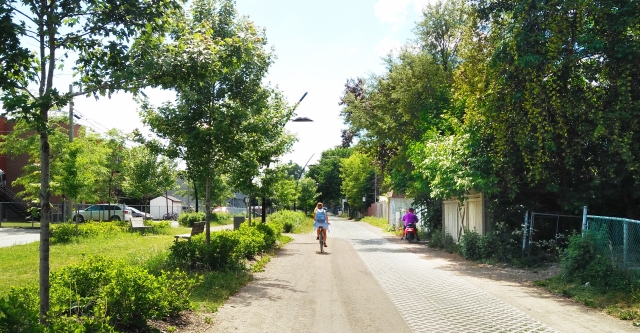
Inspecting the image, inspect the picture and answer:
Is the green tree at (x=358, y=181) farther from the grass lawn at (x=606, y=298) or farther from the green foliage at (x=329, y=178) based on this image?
the grass lawn at (x=606, y=298)

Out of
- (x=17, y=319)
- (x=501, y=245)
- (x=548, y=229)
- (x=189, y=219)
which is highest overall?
(x=17, y=319)

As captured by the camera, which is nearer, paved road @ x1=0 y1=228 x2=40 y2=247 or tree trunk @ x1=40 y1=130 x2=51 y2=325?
tree trunk @ x1=40 y1=130 x2=51 y2=325

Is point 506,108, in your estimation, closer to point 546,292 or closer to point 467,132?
point 467,132

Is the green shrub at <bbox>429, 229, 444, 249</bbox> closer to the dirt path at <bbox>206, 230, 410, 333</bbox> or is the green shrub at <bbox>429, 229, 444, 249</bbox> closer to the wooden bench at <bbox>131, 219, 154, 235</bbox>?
the dirt path at <bbox>206, 230, 410, 333</bbox>

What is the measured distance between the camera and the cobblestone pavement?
7.48 metres

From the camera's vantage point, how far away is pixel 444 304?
910 cm

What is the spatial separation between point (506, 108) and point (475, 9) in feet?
10.9

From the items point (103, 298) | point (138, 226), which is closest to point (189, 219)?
Result: point (138, 226)

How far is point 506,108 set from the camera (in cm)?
1358

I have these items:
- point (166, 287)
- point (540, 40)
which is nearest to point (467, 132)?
point (540, 40)

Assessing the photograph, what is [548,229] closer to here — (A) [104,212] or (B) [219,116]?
(B) [219,116]

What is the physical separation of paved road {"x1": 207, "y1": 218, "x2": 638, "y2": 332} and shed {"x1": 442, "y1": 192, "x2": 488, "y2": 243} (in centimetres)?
470

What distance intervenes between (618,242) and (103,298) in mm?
9916

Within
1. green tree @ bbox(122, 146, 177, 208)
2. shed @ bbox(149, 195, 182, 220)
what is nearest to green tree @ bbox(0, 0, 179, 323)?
green tree @ bbox(122, 146, 177, 208)
